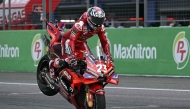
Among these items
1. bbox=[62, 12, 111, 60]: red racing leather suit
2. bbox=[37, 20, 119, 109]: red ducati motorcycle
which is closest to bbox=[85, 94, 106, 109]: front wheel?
bbox=[37, 20, 119, 109]: red ducati motorcycle

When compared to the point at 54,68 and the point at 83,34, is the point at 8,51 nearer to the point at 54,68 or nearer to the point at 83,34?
the point at 54,68

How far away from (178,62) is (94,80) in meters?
8.22

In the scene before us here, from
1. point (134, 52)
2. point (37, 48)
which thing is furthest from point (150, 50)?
point (37, 48)

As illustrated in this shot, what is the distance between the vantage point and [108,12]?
61.0ft

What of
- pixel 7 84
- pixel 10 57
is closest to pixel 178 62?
pixel 7 84

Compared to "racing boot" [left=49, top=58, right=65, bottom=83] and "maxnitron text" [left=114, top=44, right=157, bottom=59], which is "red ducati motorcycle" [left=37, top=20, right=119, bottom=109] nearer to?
"racing boot" [left=49, top=58, right=65, bottom=83]

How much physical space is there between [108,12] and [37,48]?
2.89 metres

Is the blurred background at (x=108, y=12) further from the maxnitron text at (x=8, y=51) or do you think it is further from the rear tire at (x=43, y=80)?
the rear tire at (x=43, y=80)

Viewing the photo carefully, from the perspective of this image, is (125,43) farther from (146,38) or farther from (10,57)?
(10,57)

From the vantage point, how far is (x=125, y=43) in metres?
17.7

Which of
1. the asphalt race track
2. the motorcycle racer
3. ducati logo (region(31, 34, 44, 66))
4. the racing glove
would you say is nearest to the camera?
the racing glove

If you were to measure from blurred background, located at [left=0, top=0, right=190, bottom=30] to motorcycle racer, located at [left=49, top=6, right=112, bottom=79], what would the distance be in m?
7.33

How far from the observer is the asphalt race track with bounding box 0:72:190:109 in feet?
35.2

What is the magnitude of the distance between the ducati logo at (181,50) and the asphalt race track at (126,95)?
557 millimetres
